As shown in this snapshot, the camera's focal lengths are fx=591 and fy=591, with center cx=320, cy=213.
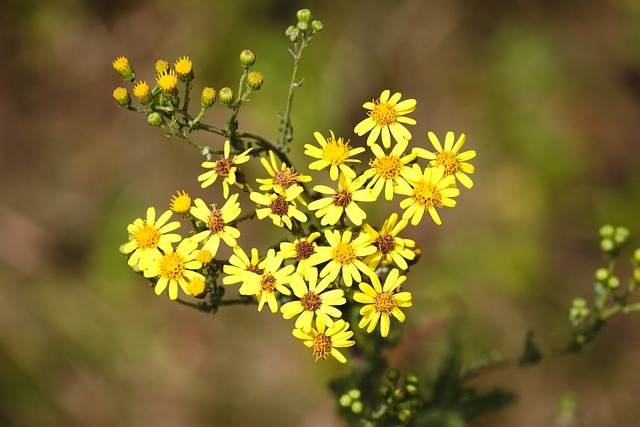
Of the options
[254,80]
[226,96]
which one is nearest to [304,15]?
[254,80]

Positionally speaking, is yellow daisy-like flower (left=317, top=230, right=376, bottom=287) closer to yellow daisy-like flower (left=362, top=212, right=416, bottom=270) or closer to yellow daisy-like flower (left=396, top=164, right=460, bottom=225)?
yellow daisy-like flower (left=362, top=212, right=416, bottom=270)

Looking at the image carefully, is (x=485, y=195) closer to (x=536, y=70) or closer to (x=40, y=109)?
(x=536, y=70)

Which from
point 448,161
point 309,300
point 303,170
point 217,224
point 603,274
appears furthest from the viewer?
point 303,170

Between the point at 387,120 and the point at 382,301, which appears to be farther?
the point at 387,120

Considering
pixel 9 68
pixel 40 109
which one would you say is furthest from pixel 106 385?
pixel 9 68

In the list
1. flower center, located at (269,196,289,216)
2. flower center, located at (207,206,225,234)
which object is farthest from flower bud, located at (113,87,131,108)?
flower center, located at (269,196,289,216)

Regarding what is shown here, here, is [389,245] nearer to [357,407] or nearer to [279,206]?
[279,206]

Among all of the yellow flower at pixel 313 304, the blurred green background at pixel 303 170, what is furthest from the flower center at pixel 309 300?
the blurred green background at pixel 303 170

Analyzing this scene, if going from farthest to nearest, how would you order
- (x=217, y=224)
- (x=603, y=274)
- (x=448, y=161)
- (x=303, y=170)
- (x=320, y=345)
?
(x=303, y=170) < (x=603, y=274) < (x=448, y=161) < (x=217, y=224) < (x=320, y=345)

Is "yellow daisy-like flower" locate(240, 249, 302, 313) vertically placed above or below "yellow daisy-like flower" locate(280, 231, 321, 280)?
below
